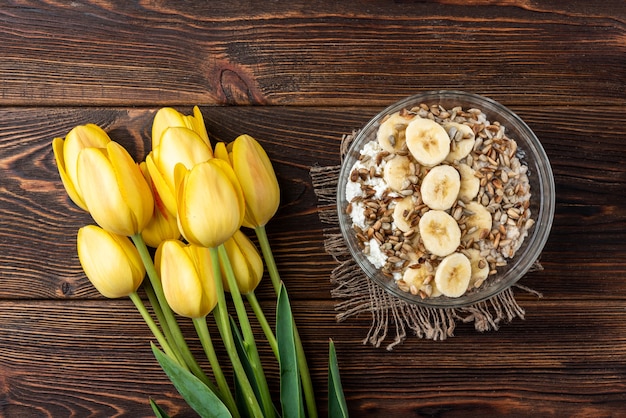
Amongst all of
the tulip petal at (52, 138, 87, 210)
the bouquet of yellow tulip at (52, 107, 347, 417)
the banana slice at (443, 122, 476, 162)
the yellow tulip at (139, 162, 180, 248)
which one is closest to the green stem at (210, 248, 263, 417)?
the bouquet of yellow tulip at (52, 107, 347, 417)

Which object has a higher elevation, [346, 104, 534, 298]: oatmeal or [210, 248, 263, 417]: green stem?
[346, 104, 534, 298]: oatmeal

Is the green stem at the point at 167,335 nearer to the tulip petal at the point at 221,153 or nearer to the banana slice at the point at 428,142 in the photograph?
A: the tulip petal at the point at 221,153

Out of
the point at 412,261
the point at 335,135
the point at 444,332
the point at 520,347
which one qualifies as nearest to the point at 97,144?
the point at 335,135

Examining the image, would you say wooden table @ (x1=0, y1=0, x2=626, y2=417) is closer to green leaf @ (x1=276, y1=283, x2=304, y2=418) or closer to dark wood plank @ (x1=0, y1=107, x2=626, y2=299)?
dark wood plank @ (x1=0, y1=107, x2=626, y2=299)

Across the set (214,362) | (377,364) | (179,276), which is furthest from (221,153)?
(377,364)

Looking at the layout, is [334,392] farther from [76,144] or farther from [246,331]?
[76,144]

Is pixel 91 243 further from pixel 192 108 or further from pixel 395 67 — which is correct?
pixel 395 67
